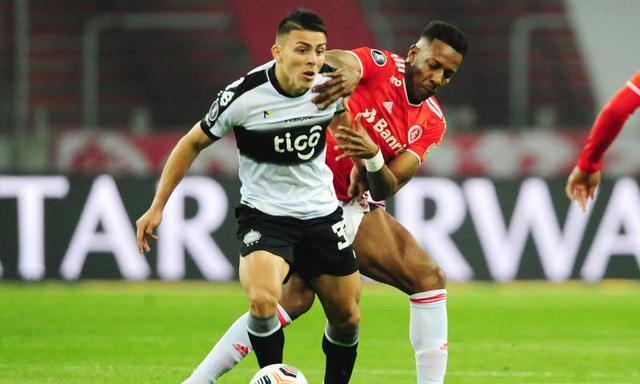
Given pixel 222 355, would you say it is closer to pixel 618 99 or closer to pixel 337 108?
pixel 337 108

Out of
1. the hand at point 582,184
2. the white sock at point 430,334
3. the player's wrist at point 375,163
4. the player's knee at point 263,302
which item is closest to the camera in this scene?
the hand at point 582,184

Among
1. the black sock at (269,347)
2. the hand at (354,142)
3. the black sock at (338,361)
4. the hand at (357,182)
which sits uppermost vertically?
the hand at (354,142)

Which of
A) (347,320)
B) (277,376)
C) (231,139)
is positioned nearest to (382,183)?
(347,320)

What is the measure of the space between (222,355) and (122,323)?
14.5 ft

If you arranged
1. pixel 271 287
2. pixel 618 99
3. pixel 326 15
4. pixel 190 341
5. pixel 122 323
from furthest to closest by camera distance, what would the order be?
pixel 326 15 < pixel 122 323 < pixel 190 341 < pixel 271 287 < pixel 618 99

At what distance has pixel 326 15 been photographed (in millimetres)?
17422

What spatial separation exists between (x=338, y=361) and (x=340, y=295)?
0.45m

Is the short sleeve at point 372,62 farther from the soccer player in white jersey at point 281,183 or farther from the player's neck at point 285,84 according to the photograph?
the player's neck at point 285,84

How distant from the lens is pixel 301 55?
5.62m

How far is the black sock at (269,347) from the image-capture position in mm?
5625

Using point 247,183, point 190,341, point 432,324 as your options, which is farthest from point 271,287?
point 190,341

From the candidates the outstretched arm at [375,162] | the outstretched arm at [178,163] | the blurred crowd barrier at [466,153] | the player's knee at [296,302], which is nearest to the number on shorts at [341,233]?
the outstretched arm at [375,162]

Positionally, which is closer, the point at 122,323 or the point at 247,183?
the point at 247,183

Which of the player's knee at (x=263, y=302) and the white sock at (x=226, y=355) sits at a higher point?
the player's knee at (x=263, y=302)
